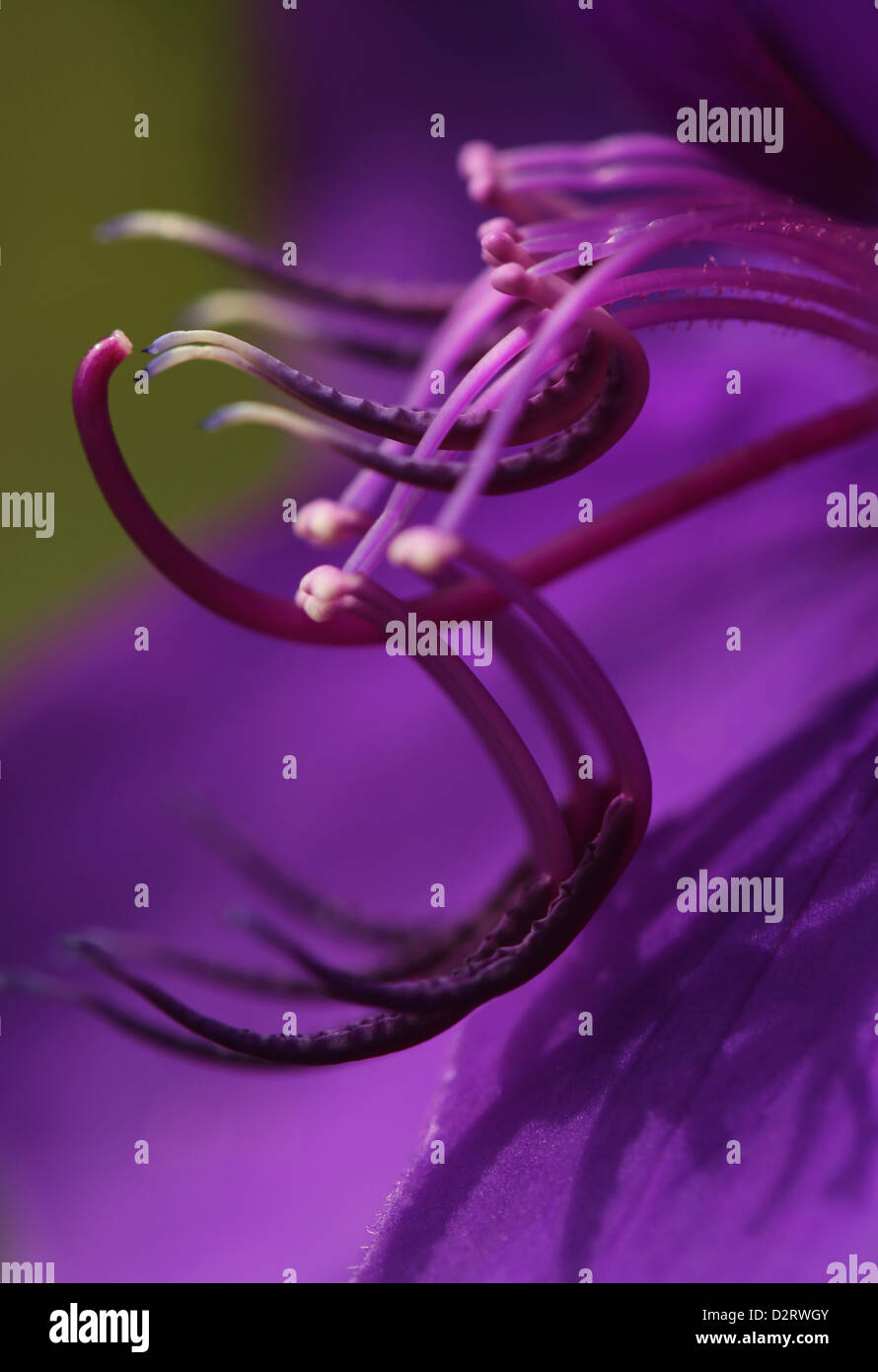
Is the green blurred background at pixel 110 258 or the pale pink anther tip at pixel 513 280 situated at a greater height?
the green blurred background at pixel 110 258

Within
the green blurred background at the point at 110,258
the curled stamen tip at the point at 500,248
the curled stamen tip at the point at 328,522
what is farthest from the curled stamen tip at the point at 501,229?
the green blurred background at the point at 110,258

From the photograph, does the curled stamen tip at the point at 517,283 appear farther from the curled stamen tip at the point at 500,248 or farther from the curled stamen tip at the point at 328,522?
the curled stamen tip at the point at 328,522

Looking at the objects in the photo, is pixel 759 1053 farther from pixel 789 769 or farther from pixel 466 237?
pixel 466 237

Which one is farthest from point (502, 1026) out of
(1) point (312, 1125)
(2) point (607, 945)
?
(1) point (312, 1125)

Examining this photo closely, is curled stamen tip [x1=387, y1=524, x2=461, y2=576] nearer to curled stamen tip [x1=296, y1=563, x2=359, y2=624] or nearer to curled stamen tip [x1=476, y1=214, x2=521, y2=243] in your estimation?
curled stamen tip [x1=296, y1=563, x2=359, y2=624]

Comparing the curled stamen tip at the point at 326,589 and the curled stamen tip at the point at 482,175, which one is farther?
the curled stamen tip at the point at 482,175

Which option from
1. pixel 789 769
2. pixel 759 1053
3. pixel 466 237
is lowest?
pixel 759 1053

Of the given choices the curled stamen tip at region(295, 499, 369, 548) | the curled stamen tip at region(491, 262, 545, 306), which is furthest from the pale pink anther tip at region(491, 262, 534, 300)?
the curled stamen tip at region(295, 499, 369, 548)

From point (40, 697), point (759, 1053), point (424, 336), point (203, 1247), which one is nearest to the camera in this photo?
point (759, 1053)
